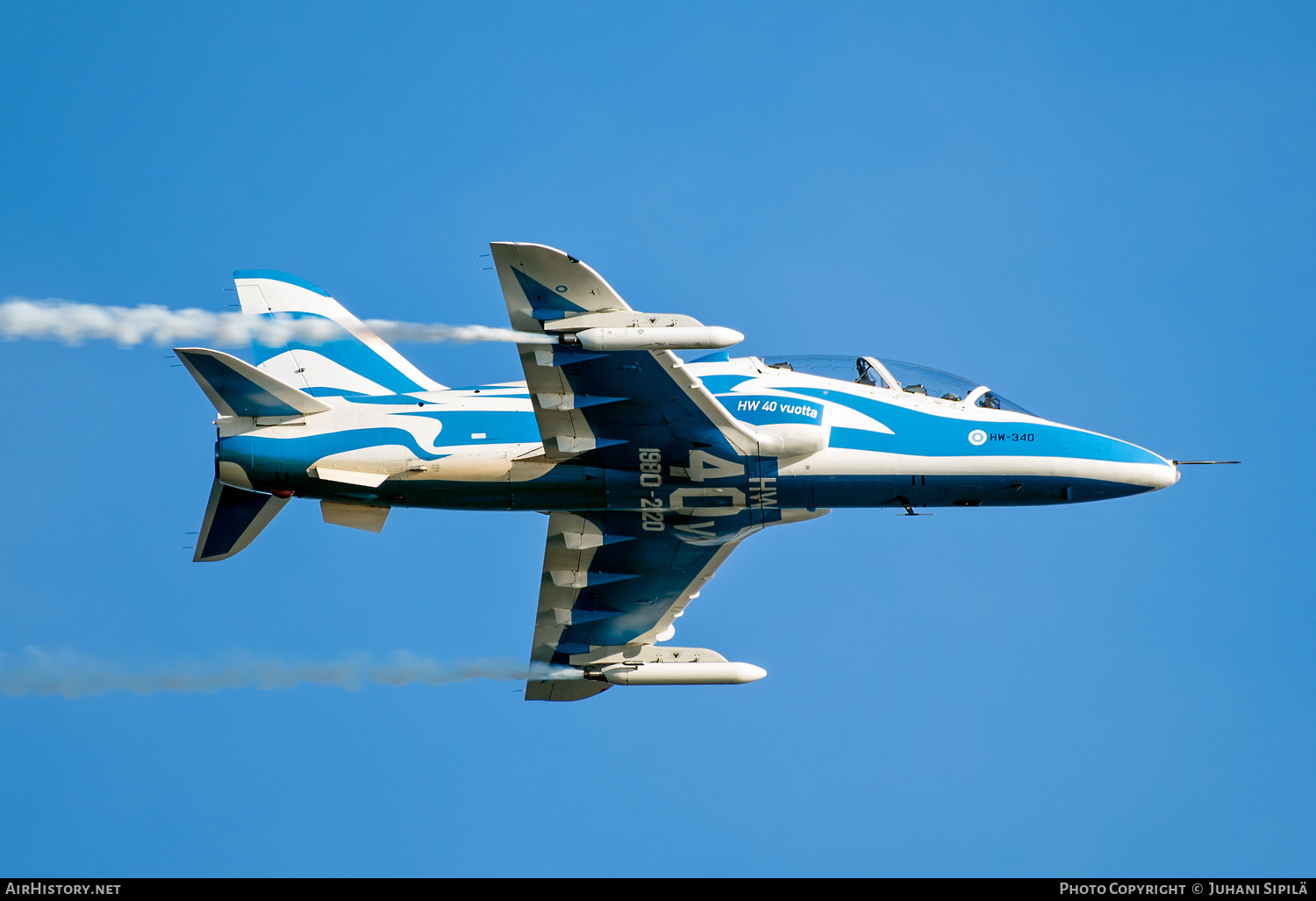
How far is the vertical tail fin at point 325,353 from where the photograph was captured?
99.6 feet

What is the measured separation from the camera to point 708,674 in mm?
31375

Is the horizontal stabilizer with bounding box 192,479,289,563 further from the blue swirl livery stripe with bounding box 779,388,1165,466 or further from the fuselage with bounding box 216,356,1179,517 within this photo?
the blue swirl livery stripe with bounding box 779,388,1165,466

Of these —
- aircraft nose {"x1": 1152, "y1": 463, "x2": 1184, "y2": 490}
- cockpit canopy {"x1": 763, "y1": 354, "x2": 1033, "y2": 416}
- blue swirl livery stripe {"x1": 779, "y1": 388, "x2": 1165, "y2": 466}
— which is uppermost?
cockpit canopy {"x1": 763, "y1": 354, "x2": 1033, "y2": 416}

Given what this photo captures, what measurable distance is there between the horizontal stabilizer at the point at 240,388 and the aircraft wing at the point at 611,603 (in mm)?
6378

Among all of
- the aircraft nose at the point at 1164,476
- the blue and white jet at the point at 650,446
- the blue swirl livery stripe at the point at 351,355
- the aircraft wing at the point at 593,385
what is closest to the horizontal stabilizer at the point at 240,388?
the blue and white jet at the point at 650,446

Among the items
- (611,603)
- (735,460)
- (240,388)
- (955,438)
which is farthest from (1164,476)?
(240,388)

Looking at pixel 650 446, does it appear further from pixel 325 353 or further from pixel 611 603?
pixel 325 353

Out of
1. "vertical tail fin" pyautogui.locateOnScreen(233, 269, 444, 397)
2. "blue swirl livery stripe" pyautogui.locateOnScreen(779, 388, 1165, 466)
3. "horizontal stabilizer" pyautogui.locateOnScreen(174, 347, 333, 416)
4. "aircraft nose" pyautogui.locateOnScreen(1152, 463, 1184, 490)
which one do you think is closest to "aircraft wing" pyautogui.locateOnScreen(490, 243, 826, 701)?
"blue swirl livery stripe" pyautogui.locateOnScreen(779, 388, 1165, 466)

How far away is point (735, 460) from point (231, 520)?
10380 mm

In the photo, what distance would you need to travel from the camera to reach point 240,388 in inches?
1083

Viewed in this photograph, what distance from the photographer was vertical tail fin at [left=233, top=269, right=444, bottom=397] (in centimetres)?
3034

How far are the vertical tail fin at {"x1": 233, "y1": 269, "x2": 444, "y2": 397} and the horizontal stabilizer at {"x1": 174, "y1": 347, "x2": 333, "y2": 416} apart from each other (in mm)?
2298

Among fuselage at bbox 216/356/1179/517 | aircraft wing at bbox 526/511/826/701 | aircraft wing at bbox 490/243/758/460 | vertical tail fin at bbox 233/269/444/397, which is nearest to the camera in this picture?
aircraft wing at bbox 490/243/758/460
